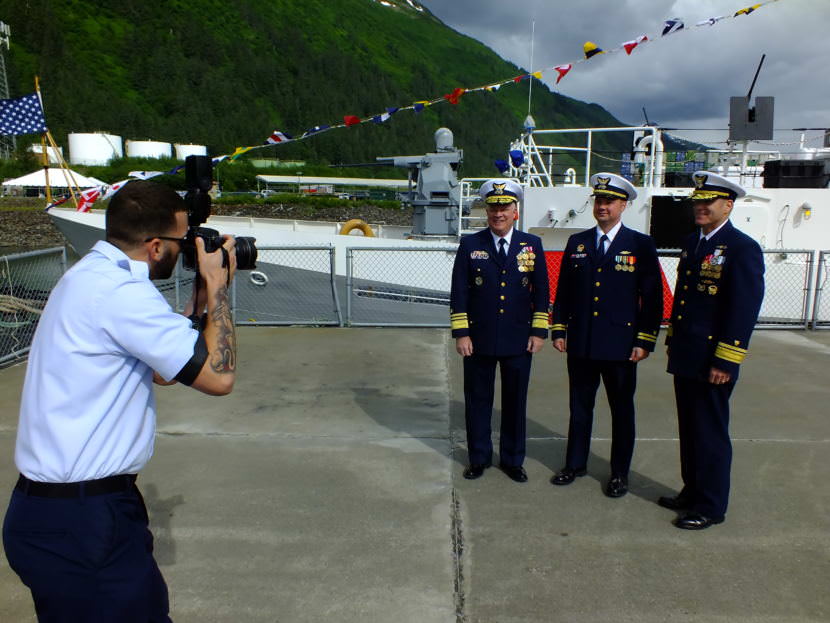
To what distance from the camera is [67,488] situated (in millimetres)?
1586

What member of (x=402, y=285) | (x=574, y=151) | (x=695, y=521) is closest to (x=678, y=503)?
(x=695, y=521)

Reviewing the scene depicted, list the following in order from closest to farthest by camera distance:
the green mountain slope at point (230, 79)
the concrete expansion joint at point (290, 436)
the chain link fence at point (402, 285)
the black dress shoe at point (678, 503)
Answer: the black dress shoe at point (678, 503) < the concrete expansion joint at point (290, 436) < the chain link fence at point (402, 285) < the green mountain slope at point (230, 79)

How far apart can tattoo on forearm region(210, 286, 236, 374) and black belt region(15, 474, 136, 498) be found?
0.40m

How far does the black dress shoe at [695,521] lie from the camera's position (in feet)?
10.3

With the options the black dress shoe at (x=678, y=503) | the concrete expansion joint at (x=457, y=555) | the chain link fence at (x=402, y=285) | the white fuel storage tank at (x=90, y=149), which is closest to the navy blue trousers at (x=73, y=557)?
the concrete expansion joint at (x=457, y=555)

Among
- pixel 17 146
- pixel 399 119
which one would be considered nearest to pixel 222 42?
pixel 399 119

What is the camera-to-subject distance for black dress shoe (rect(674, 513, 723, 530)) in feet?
10.3

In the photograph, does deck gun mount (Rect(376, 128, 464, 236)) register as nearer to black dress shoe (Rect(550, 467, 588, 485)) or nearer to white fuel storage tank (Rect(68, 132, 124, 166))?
black dress shoe (Rect(550, 467, 588, 485))

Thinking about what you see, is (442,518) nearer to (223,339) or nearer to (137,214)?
(223,339)

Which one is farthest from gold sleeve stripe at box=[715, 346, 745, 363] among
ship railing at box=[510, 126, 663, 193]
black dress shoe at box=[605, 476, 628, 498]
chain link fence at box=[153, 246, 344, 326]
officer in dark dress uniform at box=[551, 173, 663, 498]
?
chain link fence at box=[153, 246, 344, 326]

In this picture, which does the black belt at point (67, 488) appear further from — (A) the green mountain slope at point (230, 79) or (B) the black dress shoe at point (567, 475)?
(A) the green mountain slope at point (230, 79)

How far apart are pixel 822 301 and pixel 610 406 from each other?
20.1ft

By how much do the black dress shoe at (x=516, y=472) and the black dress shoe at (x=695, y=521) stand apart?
874 mm

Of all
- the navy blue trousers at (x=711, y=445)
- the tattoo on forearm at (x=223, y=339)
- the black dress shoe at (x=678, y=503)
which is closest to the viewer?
the tattoo on forearm at (x=223, y=339)
